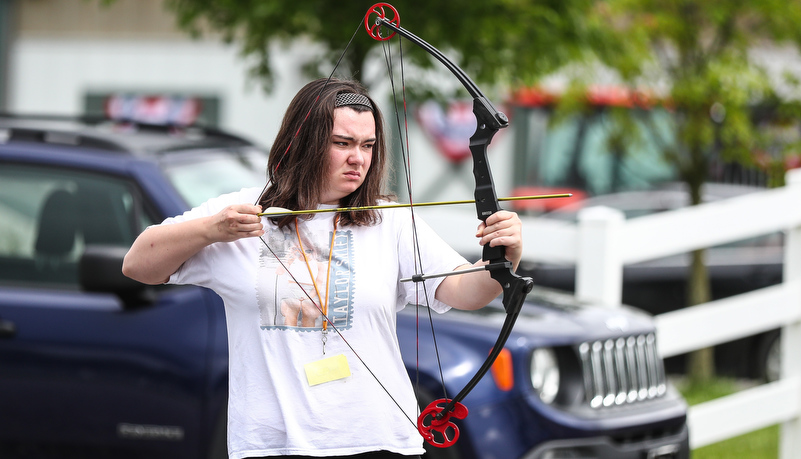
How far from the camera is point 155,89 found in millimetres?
15875

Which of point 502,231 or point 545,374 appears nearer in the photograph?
point 502,231

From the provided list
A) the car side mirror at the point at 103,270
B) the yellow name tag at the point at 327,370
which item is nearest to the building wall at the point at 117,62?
the car side mirror at the point at 103,270

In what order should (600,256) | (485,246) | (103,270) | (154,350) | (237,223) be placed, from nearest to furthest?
(237,223)
(485,246)
(103,270)
(154,350)
(600,256)

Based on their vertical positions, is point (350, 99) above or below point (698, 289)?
above

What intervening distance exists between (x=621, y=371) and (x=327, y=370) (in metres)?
2.10

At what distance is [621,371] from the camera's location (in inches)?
161

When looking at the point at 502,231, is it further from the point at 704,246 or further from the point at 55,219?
the point at 704,246

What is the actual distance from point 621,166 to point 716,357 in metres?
5.78

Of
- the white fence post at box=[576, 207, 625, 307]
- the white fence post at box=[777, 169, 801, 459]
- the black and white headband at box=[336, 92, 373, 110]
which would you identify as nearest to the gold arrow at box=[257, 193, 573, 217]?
→ the black and white headband at box=[336, 92, 373, 110]

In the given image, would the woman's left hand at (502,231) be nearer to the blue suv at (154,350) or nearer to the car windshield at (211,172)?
the blue suv at (154,350)

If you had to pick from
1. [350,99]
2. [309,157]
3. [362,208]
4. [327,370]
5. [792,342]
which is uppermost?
[350,99]

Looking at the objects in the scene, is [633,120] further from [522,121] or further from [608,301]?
[522,121]

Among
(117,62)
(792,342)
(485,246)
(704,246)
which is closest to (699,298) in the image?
(792,342)

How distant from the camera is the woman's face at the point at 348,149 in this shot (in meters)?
2.33
